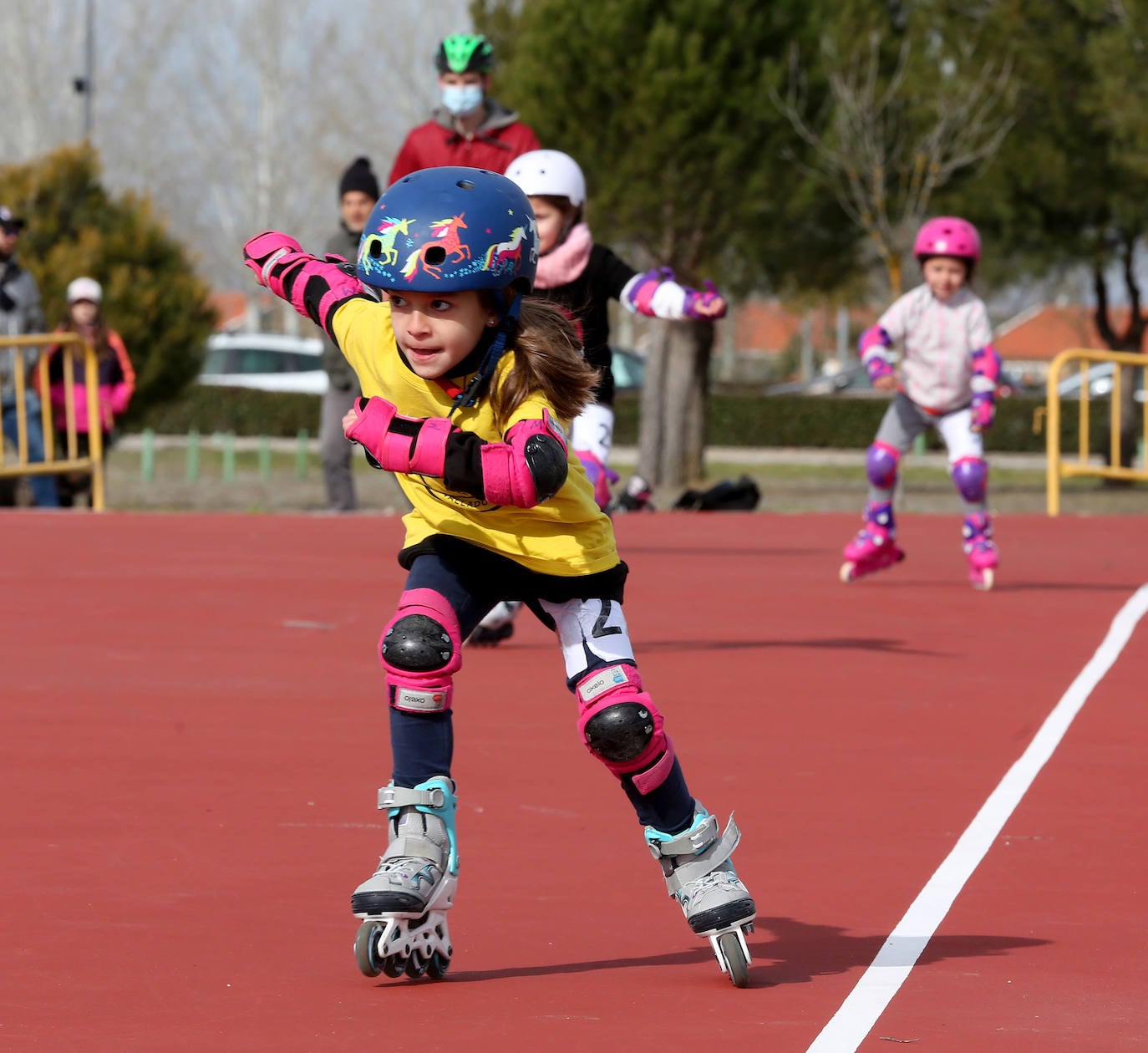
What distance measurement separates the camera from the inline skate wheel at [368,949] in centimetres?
398

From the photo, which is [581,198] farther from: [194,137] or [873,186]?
[194,137]

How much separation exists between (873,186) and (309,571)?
19.6m

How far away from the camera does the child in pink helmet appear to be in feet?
37.7

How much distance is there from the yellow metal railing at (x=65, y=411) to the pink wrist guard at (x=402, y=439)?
12412 mm

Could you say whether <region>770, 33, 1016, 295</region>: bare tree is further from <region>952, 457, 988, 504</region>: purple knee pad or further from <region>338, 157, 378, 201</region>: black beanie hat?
<region>952, 457, 988, 504</region>: purple knee pad

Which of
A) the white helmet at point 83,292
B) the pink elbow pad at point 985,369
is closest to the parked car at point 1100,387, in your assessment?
the white helmet at point 83,292

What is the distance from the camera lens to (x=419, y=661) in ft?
13.7

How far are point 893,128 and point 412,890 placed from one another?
2813cm

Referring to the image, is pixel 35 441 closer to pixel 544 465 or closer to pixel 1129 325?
pixel 544 465

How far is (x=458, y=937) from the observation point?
177 inches

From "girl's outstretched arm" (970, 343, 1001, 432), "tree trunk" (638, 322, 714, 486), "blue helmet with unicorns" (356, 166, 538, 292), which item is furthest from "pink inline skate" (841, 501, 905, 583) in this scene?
"tree trunk" (638, 322, 714, 486)

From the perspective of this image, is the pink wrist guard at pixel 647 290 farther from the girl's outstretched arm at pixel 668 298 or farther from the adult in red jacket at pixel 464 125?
the adult in red jacket at pixel 464 125

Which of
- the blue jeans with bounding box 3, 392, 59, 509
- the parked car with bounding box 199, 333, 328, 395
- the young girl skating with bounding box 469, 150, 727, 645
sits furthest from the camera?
the parked car with bounding box 199, 333, 328, 395

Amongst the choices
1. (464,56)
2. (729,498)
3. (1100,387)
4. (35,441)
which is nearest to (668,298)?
(464,56)
